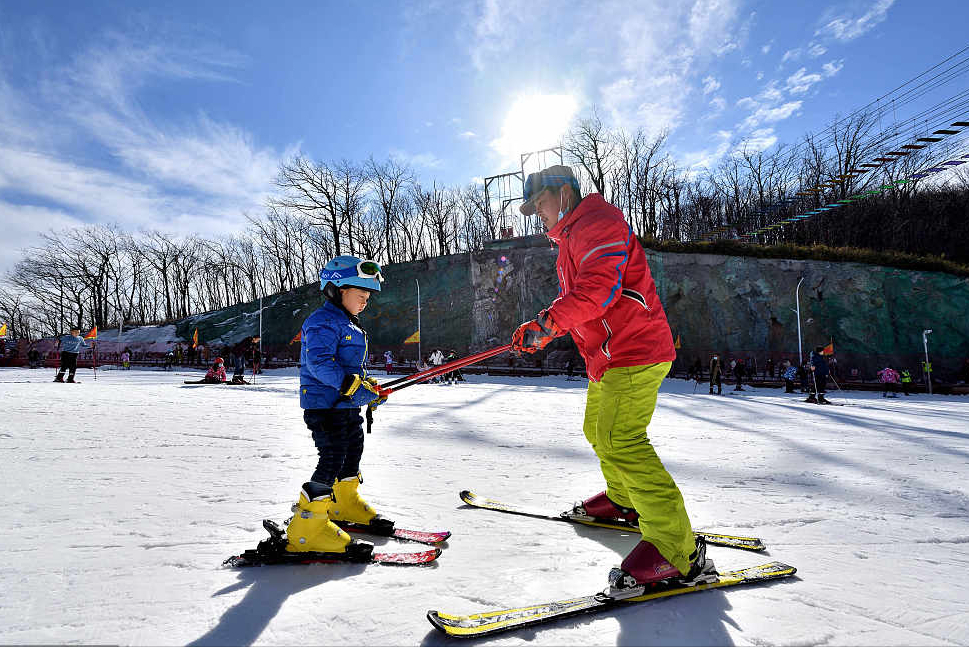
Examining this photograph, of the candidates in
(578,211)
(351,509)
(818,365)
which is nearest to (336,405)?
(351,509)

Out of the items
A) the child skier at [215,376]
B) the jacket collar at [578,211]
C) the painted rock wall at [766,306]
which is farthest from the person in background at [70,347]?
the painted rock wall at [766,306]

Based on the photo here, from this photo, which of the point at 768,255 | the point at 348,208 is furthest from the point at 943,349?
the point at 348,208

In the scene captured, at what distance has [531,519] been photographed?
10.0 feet

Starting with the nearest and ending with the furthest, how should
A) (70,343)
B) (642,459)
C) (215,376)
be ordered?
(642,459), (70,343), (215,376)

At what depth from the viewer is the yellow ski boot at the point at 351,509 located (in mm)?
2904

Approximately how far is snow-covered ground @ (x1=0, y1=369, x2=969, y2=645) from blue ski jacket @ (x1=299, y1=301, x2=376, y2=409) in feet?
2.74

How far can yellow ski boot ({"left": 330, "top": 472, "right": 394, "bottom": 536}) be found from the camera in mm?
2904

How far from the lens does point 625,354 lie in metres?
2.29

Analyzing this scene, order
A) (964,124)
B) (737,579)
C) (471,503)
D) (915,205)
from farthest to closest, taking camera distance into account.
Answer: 1. (915,205)
2. (964,124)
3. (471,503)
4. (737,579)

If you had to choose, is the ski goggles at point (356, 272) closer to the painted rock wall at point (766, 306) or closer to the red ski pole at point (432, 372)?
the red ski pole at point (432, 372)

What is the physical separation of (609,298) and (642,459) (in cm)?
75

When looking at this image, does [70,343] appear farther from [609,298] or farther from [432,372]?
[609,298]

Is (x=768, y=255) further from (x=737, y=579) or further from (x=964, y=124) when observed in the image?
(x=737, y=579)

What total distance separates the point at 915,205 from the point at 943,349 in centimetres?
1930
